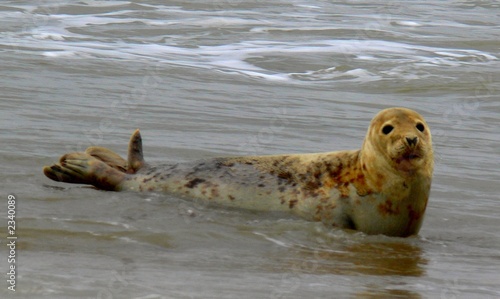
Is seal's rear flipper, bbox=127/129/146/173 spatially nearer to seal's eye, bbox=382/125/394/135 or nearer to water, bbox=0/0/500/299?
water, bbox=0/0/500/299

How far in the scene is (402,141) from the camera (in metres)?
6.03

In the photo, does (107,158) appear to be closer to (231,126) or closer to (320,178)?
(320,178)

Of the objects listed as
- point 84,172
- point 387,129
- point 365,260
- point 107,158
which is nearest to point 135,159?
point 107,158

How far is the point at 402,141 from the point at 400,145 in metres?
0.02

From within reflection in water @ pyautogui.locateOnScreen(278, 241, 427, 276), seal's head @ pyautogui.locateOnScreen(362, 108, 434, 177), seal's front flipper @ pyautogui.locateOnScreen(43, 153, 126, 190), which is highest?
seal's head @ pyautogui.locateOnScreen(362, 108, 434, 177)

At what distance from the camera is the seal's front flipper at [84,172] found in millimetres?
6852

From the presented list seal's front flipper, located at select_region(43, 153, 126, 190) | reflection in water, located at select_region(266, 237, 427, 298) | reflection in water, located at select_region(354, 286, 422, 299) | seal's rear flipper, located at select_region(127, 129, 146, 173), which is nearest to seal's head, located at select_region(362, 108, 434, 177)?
reflection in water, located at select_region(266, 237, 427, 298)

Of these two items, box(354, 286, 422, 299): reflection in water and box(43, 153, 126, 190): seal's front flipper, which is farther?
box(43, 153, 126, 190): seal's front flipper

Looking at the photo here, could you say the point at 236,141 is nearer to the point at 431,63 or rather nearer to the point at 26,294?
the point at 26,294

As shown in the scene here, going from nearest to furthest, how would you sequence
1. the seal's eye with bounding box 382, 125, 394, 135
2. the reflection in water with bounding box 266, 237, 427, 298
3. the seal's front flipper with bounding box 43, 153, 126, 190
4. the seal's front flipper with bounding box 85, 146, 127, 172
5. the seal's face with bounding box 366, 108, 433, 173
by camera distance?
the reflection in water with bounding box 266, 237, 427, 298, the seal's face with bounding box 366, 108, 433, 173, the seal's eye with bounding box 382, 125, 394, 135, the seal's front flipper with bounding box 43, 153, 126, 190, the seal's front flipper with bounding box 85, 146, 127, 172

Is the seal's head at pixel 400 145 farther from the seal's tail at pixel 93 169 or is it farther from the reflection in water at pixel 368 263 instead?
the seal's tail at pixel 93 169

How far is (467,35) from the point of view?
1712cm

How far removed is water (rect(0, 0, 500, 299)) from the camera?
511 cm

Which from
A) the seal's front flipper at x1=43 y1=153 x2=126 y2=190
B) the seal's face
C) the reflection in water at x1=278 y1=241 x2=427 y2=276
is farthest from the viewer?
the seal's front flipper at x1=43 y1=153 x2=126 y2=190
